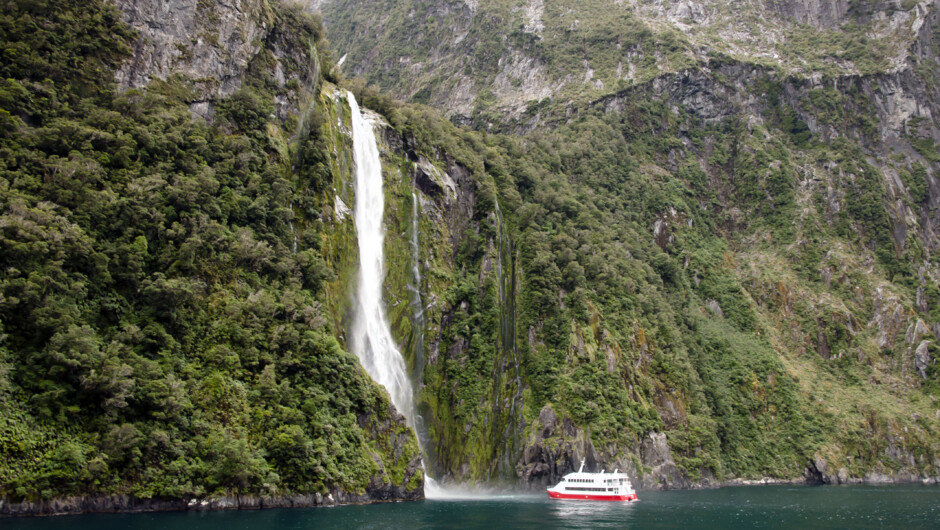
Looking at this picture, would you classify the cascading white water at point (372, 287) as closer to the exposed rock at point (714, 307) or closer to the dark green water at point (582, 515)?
the dark green water at point (582, 515)

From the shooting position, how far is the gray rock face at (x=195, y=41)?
55719mm

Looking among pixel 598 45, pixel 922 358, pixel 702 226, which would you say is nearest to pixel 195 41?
pixel 702 226

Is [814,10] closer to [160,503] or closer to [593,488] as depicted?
[593,488]

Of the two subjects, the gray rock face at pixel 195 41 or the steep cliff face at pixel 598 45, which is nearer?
the gray rock face at pixel 195 41

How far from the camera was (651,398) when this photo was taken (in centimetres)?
7831

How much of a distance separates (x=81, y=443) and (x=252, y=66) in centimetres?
3739

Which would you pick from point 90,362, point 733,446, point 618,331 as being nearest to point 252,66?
point 90,362

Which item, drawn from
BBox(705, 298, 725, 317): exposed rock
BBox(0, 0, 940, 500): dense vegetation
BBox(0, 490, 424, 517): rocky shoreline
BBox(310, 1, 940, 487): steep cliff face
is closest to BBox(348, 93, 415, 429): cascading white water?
BBox(0, 0, 940, 500): dense vegetation

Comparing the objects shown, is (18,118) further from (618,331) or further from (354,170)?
(618,331)

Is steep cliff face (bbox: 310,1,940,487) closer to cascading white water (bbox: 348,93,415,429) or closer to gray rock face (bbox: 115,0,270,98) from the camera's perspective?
cascading white water (bbox: 348,93,415,429)

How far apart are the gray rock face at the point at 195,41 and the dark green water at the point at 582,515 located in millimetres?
34846

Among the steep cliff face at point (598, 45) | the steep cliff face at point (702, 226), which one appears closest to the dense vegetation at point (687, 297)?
the steep cliff face at point (702, 226)

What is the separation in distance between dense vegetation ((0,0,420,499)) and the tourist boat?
16126 mm

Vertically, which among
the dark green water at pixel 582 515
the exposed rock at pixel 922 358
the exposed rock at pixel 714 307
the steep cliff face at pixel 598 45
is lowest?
the dark green water at pixel 582 515
